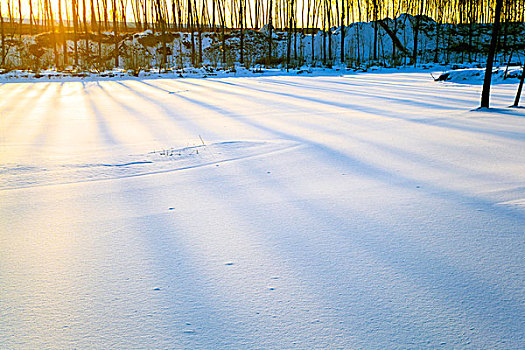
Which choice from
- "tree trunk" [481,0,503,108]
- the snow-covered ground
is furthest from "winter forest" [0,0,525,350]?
"tree trunk" [481,0,503,108]

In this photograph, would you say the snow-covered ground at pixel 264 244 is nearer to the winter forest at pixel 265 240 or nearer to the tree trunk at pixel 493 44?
the winter forest at pixel 265 240

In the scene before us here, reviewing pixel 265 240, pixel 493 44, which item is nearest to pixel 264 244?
pixel 265 240

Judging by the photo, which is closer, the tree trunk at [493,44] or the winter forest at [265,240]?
the winter forest at [265,240]

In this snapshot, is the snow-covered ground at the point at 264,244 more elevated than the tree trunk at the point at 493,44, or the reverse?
the tree trunk at the point at 493,44

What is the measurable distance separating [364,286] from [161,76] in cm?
1226

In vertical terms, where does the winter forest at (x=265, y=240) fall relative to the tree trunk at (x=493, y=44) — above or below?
below

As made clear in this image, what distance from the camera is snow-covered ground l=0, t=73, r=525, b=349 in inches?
34.5

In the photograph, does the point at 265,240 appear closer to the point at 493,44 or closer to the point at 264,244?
the point at 264,244

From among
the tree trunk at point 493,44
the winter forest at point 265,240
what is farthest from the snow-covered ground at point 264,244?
the tree trunk at point 493,44

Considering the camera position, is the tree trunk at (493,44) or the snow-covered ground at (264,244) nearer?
the snow-covered ground at (264,244)

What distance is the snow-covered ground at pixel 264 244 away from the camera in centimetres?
88

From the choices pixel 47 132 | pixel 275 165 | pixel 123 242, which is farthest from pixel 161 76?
pixel 123 242

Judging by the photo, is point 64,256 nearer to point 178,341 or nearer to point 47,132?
point 178,341

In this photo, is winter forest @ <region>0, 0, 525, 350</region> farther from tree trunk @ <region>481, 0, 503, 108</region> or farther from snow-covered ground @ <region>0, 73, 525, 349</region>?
tree trunk @ <region>481, 0, 503, 108</region>
